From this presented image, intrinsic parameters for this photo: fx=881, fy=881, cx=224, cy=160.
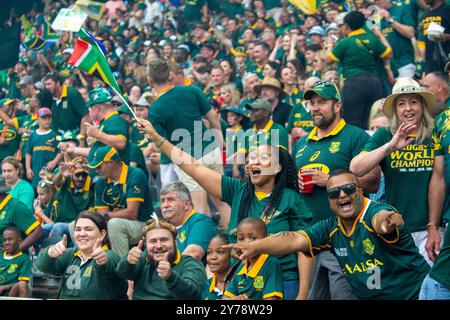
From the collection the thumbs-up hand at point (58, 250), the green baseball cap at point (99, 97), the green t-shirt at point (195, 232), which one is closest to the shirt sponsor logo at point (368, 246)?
the green t-shirt at point (195, 232)

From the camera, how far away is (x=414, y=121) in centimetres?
647

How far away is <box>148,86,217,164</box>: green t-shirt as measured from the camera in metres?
9.32

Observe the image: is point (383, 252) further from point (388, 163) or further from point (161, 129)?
point (161, 129)

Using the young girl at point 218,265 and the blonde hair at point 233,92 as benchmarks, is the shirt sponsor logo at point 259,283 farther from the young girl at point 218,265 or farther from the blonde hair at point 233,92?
the blonde hair at point 233,92

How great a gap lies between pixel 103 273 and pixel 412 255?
257 centimetres

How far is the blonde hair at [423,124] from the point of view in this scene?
6.45 m

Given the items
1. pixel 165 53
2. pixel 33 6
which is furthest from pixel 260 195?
pixel 33 6

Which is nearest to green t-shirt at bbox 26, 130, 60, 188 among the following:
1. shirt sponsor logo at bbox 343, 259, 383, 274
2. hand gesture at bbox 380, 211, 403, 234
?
shirt sponsor logo at bbox 343, 259, 383, 274

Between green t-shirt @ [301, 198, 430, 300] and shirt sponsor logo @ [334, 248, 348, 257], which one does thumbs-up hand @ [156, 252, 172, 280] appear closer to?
green t-shirt @ [301, 198, 430, 300]

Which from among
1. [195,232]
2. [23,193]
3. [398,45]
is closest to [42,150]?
[23,193]

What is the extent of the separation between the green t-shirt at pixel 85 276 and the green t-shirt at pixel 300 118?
384 centimetres

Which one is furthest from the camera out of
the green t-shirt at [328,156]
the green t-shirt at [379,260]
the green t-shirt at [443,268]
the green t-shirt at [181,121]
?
the green t-shirt at [181,121]

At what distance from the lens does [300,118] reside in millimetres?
10594

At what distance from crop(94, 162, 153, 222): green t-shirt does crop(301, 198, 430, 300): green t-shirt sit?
3958 millimetres
